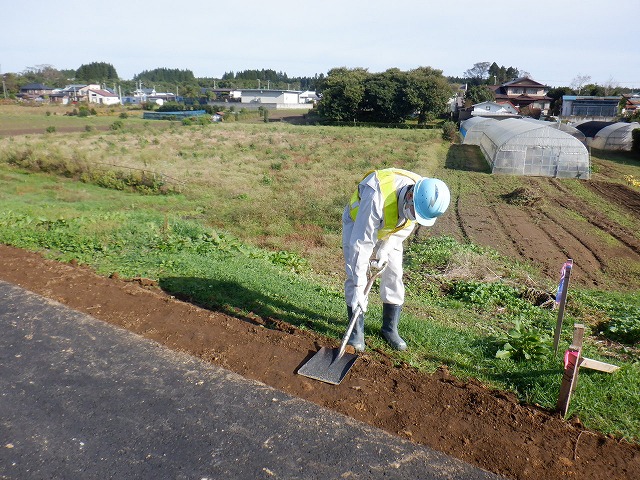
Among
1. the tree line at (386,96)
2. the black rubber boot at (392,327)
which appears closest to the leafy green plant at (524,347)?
the black rubber boot at (392,327)

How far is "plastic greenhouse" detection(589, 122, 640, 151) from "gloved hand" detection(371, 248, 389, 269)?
29.9m

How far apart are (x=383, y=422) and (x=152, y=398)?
1788 millimetres

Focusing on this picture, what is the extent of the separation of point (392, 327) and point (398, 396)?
42.7 inches

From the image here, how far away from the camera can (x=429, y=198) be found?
152 inches

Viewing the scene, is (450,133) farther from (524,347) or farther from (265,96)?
(265,96)

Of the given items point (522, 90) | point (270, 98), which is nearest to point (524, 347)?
point (522, 90)

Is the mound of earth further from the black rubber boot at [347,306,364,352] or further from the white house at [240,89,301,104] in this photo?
the white house at [240,89,301,104]

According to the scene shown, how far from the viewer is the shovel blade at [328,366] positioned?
157 inches

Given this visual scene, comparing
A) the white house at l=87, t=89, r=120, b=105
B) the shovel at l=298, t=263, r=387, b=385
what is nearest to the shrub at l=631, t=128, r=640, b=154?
the shovel at l=298, t=263, r=387, b=385

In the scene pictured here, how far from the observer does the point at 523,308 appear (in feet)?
21.4

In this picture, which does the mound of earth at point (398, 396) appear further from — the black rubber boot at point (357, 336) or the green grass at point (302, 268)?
the green grass at point (302, 268)

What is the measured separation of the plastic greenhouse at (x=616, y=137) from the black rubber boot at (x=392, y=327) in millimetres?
29836

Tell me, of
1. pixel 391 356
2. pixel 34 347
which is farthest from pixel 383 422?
pixel 34 347

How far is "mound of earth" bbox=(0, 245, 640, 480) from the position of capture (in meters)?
3.18
